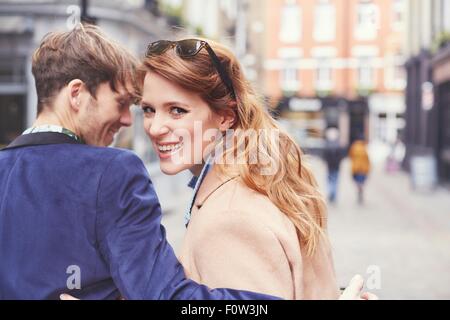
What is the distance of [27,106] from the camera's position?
30.4 ft

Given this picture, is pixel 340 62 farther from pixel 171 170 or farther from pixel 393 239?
pixel 171 170

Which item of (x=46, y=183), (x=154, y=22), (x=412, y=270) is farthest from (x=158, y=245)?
(x=154, y=22)

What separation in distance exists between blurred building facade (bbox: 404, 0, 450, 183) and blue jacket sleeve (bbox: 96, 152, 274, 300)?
12702 mm

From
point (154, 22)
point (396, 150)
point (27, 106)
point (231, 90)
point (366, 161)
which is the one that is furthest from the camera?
point (396, 150)

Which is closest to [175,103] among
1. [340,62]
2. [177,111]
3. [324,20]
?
[177,111]

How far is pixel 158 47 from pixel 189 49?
0.07 m

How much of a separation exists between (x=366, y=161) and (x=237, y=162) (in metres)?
10.9

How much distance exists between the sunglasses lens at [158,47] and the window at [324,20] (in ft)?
8.11

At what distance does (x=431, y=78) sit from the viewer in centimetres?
1600

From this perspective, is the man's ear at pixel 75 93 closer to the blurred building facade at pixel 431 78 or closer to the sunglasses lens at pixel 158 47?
the sunglasses lens at pixel 158 47

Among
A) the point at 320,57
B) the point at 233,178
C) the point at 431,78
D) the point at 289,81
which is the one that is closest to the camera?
the point at 233,178

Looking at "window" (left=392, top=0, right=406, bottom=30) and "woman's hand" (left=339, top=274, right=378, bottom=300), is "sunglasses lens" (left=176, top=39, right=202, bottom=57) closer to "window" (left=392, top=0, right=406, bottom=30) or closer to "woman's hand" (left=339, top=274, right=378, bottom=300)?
"woman's hand" (left=339, top=274, right=378, bottom=300)

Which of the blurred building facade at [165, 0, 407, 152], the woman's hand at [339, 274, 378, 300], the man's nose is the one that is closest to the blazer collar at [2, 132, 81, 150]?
the man's nose
